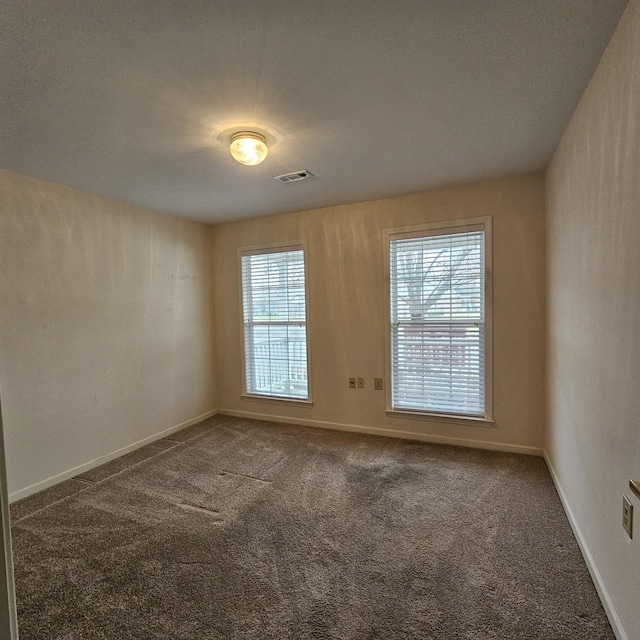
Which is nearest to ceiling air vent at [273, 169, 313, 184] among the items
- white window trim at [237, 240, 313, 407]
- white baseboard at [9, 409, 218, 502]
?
white window trim at [237, 240, 313, 407]

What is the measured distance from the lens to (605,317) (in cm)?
157

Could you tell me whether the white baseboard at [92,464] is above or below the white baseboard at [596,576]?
below

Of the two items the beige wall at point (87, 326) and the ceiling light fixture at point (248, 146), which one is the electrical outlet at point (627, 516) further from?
the beige wall at point (87, 326)

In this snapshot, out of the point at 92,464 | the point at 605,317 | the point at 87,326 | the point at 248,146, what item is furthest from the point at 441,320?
the point at 92,464

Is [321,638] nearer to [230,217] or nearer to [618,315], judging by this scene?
[618,315]

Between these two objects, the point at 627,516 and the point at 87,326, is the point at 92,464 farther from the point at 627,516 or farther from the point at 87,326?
the point at 627,516

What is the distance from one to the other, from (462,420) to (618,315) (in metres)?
2.11

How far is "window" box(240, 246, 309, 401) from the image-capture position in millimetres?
4027

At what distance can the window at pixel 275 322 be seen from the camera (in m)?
4.03

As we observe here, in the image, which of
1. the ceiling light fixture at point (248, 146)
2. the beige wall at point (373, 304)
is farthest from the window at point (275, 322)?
the ceiling light fixture at point (248, 146)

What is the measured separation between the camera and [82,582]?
1.78 meters

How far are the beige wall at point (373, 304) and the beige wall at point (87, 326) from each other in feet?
1.87

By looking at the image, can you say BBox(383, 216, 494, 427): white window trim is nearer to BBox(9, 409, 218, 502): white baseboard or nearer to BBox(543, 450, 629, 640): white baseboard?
BBox(543, 450, 629, 640): white baseboard

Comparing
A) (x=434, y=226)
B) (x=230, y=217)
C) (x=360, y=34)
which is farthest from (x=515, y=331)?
(x=230, y=217)
